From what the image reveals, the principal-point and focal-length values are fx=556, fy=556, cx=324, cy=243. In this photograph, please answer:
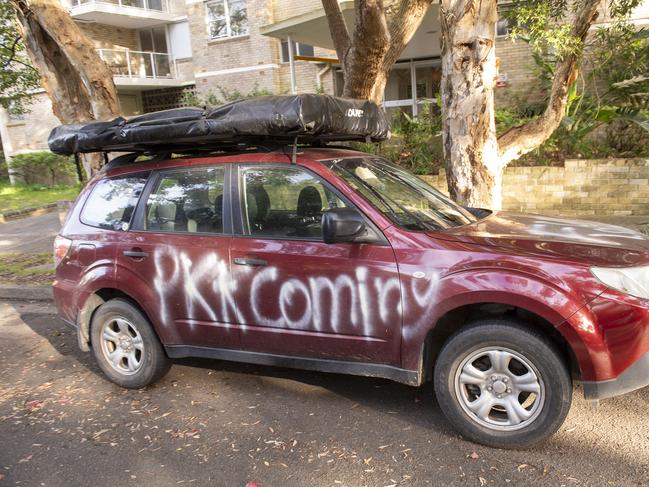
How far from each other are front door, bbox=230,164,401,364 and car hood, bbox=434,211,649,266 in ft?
1.93

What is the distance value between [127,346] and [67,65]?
5.31 m

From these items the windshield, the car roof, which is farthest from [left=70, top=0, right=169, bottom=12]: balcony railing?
the windshield

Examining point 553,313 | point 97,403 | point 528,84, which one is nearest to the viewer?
point 553,313

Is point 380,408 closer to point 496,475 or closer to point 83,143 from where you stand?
point 496,475

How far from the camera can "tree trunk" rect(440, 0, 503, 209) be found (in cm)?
582

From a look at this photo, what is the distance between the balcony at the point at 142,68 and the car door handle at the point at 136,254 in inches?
824

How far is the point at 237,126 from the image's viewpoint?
3926 mm

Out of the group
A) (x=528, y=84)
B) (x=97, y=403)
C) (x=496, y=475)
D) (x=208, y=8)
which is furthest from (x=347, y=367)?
(x=208, y=8)

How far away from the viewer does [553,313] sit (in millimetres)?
3088

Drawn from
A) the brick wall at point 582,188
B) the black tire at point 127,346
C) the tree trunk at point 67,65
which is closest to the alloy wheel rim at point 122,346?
the black tire at point 127,346

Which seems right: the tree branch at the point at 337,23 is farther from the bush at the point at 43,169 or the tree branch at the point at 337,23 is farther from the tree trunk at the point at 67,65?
the bush at the point at 43,169

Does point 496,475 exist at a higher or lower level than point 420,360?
lower

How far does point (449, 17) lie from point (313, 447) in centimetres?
466

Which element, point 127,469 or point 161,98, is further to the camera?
point 161,98
